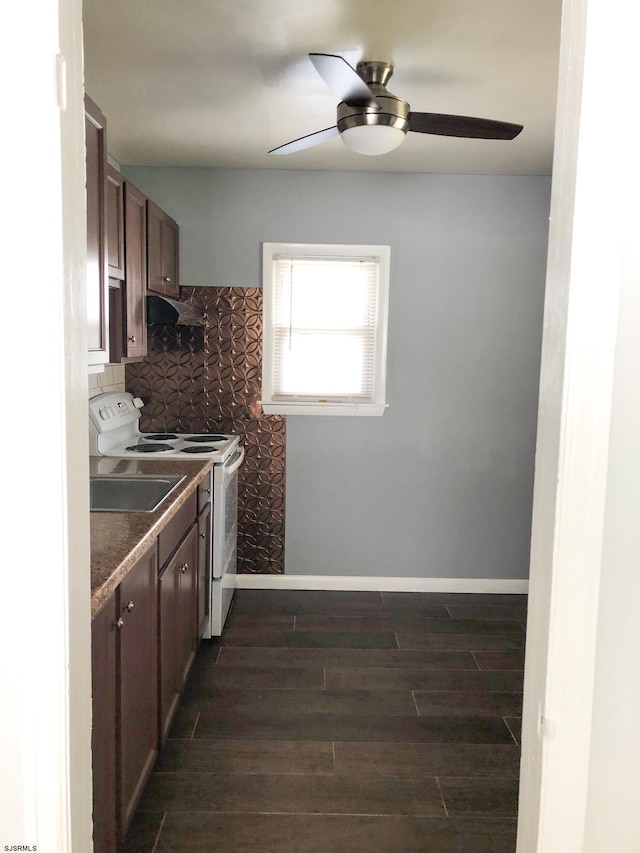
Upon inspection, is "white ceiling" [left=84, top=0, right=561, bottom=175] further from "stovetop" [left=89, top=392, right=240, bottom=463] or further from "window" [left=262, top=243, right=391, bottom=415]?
"stovetop" [left=89, top=392, right=240, bottom=463]

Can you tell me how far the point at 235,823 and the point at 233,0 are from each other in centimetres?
259

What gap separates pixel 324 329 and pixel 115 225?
1606 mm

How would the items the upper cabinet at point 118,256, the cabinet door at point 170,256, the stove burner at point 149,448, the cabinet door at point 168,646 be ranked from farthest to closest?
1. the cabinet door at point 170,256
2. the stove burner at point 149,448
3. the cabinet door at point 168,646
4. the upper cabinet at point 118,256

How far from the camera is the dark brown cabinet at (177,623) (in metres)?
2.35

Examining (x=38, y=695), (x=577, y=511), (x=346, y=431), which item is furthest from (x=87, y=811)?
(x=346, y=431)

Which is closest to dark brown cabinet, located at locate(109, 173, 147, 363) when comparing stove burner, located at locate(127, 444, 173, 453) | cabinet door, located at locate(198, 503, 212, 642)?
stove burner, located at locate(127, 444, 173, 453)

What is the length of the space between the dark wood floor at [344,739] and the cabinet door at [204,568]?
199 millimetres

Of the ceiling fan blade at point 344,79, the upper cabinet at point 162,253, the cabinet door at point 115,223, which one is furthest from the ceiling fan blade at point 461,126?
the upper cabinet at point 162,253

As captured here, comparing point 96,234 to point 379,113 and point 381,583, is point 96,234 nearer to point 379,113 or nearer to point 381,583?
point 379,113

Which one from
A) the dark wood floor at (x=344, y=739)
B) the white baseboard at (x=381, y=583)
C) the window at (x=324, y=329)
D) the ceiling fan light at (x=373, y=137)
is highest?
the ceiling fan light at (x=373, y=137)

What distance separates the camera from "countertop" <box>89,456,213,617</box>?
1.56 metres

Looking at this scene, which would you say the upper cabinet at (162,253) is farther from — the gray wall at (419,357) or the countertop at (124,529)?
the countertop at (124,529)

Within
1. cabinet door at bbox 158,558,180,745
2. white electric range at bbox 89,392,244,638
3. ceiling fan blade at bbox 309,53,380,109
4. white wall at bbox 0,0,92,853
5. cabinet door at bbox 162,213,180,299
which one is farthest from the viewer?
cabinet door at bbox 162,213,180,299

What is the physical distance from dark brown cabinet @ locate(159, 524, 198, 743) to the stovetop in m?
0.64
